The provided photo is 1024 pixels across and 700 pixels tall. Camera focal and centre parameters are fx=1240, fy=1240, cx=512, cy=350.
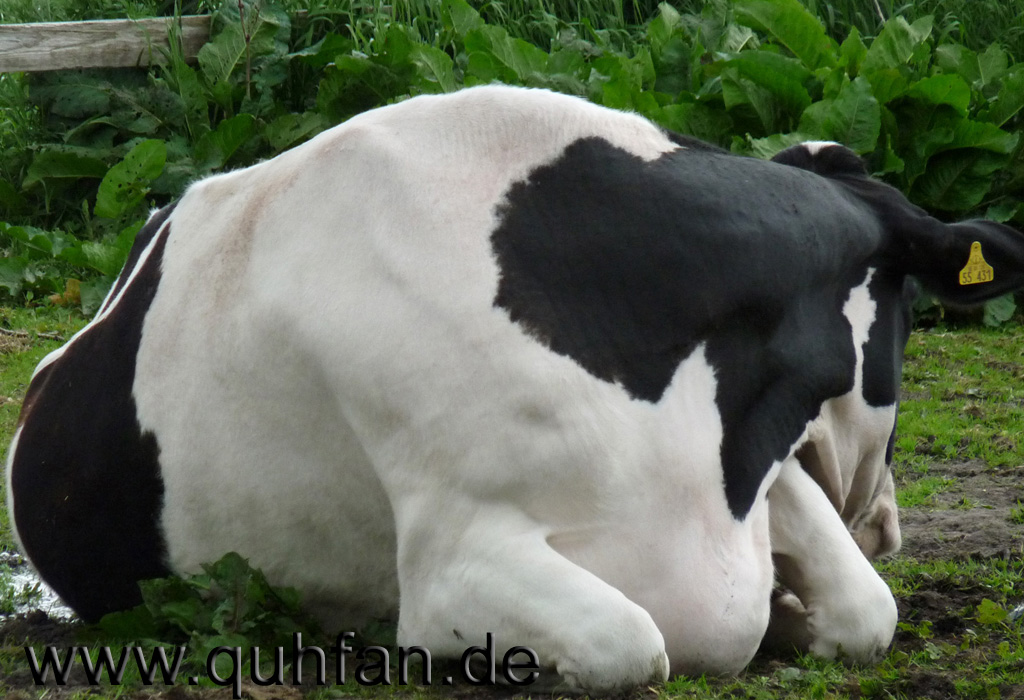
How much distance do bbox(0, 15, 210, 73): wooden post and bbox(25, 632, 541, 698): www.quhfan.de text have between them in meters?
6.94

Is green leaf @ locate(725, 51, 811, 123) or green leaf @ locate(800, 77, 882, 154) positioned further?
green leaf @ locate(725, 51, 811, 123)

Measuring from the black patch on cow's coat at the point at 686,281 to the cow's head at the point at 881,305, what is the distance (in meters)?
0.14

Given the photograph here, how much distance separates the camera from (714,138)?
791 cm

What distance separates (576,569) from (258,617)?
2.77 ft

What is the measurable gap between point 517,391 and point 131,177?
640cm

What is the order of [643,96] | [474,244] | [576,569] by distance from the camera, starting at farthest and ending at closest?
[643,96], [474,244], [576,569]

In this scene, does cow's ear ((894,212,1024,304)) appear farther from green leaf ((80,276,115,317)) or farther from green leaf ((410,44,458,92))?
green leaf ((80,276,115,317))

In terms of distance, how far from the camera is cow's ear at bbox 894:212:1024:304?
131 inches

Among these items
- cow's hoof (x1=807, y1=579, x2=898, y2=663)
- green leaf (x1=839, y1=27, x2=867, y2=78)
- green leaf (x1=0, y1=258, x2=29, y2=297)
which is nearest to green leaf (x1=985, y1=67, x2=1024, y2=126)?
green leaf (x1=839, y1=27, x2=867, y2=78)

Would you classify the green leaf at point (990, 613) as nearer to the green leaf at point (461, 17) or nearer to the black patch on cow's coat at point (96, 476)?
the black patch on cow's coat at point (96, 476)

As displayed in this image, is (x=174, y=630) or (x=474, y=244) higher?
(x=474, y=244)

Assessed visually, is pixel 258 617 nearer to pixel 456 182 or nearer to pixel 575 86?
pixel 456 182

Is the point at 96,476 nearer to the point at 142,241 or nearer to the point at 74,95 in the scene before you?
the point at 142,241

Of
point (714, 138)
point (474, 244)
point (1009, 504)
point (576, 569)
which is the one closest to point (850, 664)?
point (576, 569)
